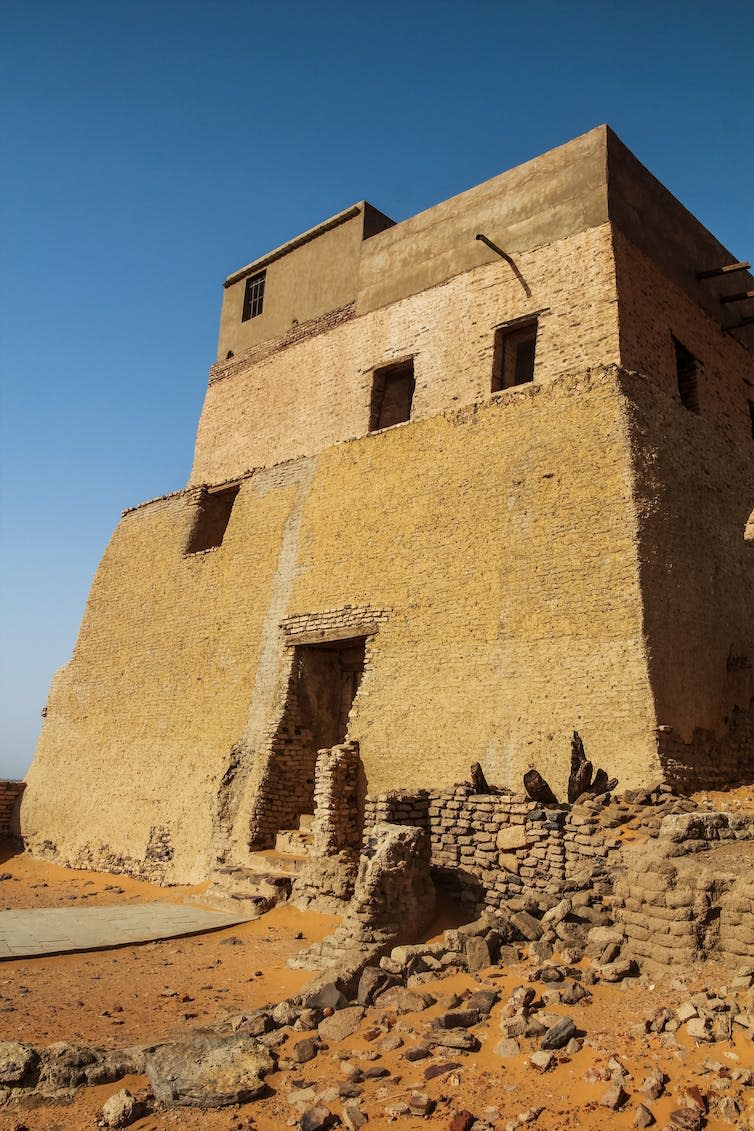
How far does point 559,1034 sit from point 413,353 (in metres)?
11.6

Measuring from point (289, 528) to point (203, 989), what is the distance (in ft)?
28.8

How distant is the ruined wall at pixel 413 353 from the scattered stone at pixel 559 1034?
897 cm

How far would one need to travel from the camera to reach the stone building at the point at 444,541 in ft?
32.9

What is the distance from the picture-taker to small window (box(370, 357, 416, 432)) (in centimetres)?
1459

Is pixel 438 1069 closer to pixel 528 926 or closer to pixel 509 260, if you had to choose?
pixel 528 926

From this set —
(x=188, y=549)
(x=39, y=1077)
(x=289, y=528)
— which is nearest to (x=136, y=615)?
(x=188, y=549)

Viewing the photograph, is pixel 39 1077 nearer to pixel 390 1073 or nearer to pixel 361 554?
pixel 390 1073

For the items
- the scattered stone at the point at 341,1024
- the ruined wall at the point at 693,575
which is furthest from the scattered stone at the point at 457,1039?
the ruined wall at the point at 693,575

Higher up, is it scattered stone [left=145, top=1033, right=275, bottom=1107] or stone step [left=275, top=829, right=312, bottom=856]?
stone step [left=275, top=829, right=312, bottom=856]

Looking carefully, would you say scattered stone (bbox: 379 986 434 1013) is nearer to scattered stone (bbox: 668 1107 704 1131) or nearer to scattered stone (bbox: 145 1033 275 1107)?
scattered stone (bbox: 145 1033 275 1107)

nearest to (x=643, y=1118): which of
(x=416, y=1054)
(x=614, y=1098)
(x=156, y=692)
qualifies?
(x=614, y=1098)

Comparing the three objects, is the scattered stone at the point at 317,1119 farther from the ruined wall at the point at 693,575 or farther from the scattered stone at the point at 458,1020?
the ruined wall at the point at 693,575

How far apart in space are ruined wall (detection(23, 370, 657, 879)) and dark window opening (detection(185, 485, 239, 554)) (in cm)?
33

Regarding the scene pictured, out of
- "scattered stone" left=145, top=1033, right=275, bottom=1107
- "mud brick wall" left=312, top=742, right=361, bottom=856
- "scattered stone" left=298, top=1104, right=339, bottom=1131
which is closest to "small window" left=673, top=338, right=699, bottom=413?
"mud brick wall" left=312, top=742, right=361, bottom=856
